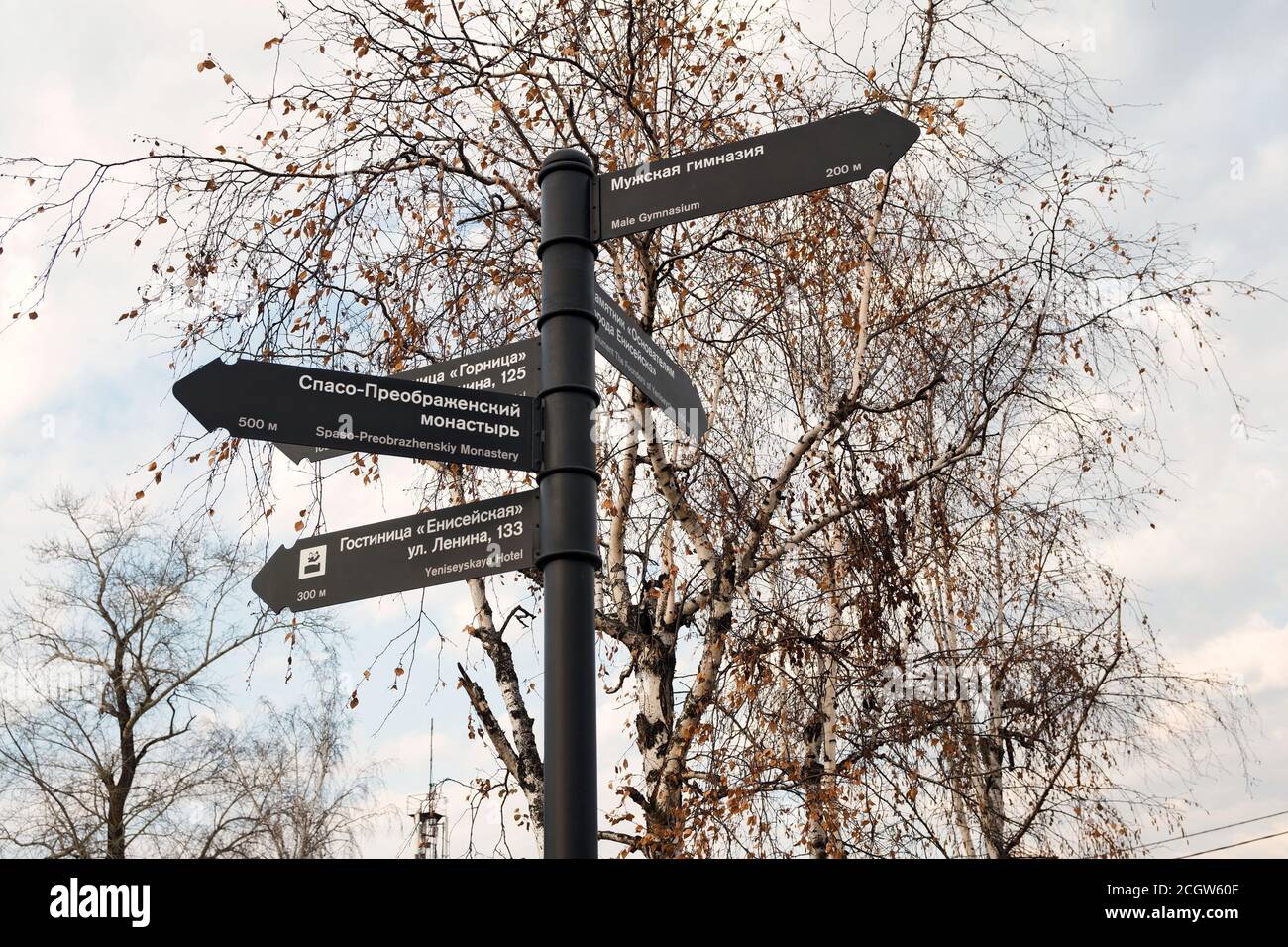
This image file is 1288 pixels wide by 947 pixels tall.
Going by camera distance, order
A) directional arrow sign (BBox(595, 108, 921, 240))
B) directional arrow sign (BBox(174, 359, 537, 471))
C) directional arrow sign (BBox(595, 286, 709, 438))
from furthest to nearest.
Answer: directional arrow sign (BBox(595, 286, 709, 438)) < directional arrow sign (BBox(595, 108, 921, 240)) < directional arrow sign (BBox(174, 359, 537, 471))

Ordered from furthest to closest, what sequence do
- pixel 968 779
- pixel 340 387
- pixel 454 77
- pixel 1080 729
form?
pixel 1080 729 < pixel 968 779 < pixel 454 77 < pixel 340 387

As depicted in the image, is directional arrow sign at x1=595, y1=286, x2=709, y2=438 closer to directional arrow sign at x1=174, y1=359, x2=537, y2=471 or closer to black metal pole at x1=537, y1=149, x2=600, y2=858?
black metal pole at x1=537, y1=149, x2=600, y2=858

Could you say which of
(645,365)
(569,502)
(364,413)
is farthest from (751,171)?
(364,413)

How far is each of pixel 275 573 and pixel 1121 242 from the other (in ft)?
20.2

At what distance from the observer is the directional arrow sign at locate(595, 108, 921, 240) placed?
3.27 metres

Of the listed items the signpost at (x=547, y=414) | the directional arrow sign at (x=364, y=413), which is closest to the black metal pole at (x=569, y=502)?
the signpost at (x=547, y=414)

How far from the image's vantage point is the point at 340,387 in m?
3.21

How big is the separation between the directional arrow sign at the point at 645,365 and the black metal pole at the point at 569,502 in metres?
0.12

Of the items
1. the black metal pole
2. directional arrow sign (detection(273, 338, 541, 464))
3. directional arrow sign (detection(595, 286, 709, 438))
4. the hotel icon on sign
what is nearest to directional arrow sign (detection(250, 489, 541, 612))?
the hotel icon on sign

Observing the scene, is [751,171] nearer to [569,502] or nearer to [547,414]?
[547,414]

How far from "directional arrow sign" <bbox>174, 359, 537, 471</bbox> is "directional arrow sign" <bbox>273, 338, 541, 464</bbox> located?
0.21 feet
